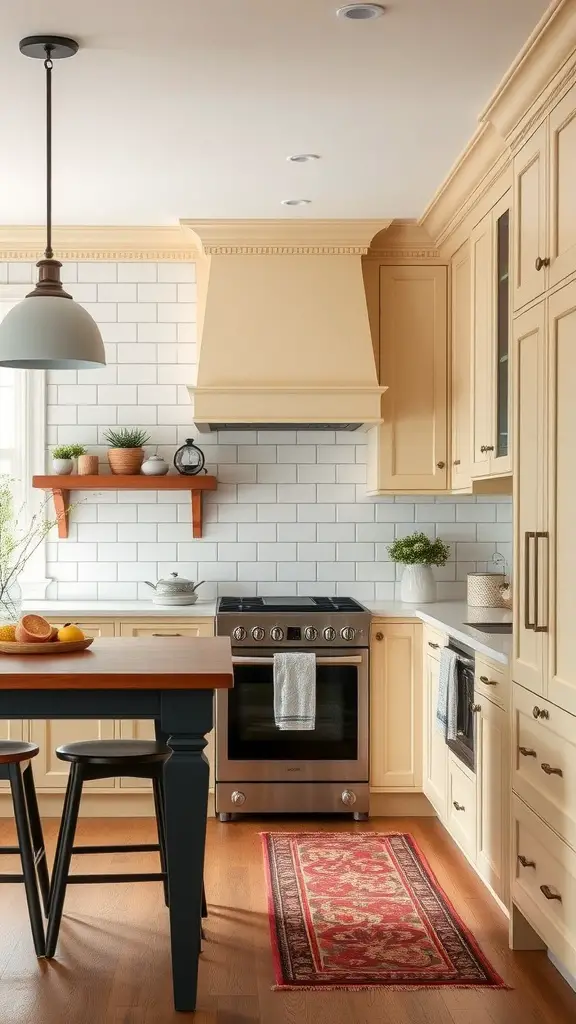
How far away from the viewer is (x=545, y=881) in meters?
3.09

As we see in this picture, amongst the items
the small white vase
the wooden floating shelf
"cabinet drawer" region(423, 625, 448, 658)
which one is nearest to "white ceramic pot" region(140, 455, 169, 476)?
the wooden floating shelf

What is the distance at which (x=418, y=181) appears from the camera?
4.63m

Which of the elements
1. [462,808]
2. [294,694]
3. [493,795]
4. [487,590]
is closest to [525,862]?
[493,795]

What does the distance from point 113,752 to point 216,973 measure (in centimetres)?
76

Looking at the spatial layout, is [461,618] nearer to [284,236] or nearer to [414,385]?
[414,385]

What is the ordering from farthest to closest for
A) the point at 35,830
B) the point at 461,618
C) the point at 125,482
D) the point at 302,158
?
the point at 125,482
the point at 461,618
the point at 302,158
the point at 35,830

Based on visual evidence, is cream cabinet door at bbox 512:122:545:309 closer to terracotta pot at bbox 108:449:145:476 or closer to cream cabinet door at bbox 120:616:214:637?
cream cabinet door at bbox 120:616:214:637

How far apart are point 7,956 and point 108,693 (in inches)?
41.2

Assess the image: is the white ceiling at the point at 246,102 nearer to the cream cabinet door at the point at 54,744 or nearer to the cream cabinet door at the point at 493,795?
the cream cabinet door at the point at 493,795

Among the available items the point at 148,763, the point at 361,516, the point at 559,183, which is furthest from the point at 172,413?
the point at 559,183

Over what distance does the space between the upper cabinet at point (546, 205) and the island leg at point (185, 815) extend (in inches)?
62.4

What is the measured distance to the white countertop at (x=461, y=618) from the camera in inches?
147

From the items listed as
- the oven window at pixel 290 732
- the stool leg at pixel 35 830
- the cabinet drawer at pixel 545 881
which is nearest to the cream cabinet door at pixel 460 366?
the oven window at pixel 290 732

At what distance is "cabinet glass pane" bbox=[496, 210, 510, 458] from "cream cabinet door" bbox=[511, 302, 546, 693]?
0.74 m
